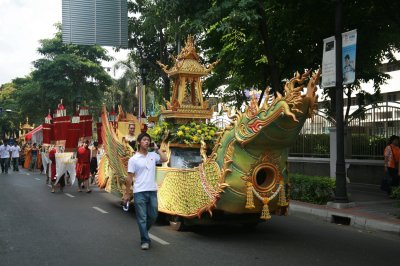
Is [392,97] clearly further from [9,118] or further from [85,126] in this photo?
[9,118]

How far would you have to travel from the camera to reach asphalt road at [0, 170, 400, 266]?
22.6 feet

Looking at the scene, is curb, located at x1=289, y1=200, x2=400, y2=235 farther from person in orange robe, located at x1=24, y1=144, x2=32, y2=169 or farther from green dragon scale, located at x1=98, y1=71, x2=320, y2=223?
person in orange robe, located at x1=24, y1=144, x2=32, y2=169

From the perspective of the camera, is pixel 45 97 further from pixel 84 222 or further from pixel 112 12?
pixel 84 222

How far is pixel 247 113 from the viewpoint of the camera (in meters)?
7.74

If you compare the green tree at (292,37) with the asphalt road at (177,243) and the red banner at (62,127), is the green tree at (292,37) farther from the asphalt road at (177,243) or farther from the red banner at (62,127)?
the red banner at (62,127)

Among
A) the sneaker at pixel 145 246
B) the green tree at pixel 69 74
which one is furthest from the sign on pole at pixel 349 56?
the green tree at pixel 69 74

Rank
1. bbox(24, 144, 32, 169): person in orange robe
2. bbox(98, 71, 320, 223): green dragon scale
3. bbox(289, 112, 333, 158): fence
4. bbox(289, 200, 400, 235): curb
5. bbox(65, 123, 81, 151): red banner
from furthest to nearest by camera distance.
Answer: bbox(24, 144, 32, 169): person in orange robe → bbox(65, 123, 81, 151): red banner → bbox(289, 112, 333, 158): fence → bbox(289, 200, 400, 235): curb → bbox(98, 71, 320, 223): green dragon scale

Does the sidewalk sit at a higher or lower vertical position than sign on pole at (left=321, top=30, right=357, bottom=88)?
lower

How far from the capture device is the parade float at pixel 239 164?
7.25m

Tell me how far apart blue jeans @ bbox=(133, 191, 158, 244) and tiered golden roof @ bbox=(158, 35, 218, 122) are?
3.86 meters

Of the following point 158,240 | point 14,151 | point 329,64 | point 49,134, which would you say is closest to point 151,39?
point 49,134

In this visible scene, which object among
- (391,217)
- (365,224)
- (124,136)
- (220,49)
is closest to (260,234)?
(365,224)

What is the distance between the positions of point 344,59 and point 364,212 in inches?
148

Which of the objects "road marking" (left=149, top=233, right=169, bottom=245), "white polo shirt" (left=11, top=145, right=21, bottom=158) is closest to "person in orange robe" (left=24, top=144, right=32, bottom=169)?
"white polo shirt" (left=11, top=145, right=21, bottom=158)
